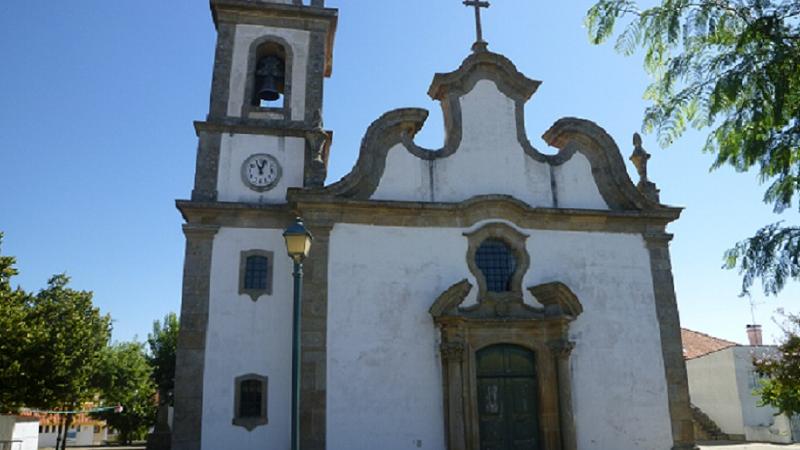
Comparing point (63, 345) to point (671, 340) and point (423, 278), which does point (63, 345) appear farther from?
point (671, 340)

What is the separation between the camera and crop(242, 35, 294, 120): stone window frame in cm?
1532

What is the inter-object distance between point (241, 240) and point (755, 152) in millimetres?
10603

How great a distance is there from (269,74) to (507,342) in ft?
28.9

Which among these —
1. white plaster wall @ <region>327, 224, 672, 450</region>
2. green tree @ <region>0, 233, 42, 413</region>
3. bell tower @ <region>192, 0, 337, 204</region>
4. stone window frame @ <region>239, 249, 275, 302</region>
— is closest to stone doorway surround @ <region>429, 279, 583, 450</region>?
white plaster wall @ <region>327, 224, 672, 450</region>

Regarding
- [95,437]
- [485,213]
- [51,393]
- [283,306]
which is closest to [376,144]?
[485,213]

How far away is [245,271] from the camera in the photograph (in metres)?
13.6

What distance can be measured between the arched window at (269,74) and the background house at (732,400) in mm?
19635

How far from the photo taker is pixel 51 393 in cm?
2067

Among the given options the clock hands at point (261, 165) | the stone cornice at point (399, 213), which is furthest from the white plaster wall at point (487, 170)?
the clock hands at point (261, 165)

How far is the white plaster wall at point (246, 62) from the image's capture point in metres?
15.4

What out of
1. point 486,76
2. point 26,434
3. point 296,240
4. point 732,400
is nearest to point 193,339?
point 296,240

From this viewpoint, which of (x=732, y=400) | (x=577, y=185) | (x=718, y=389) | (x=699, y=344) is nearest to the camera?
(x=577, y=185)

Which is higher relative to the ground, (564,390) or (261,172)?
(261,172)

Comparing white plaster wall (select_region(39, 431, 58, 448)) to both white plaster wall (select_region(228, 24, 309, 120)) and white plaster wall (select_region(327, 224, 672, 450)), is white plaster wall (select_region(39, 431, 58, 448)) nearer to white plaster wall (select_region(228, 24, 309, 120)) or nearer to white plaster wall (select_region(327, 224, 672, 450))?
white plaster wall (select_region(228, 24, 309, 120))
